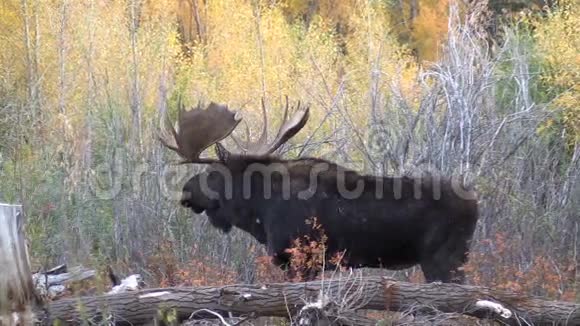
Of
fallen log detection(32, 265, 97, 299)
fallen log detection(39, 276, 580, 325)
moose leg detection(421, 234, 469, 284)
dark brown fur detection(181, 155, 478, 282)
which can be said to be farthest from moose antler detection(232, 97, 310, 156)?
fallen log detection(39, 276, 580, 325)

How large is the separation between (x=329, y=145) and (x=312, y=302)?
6034 mm

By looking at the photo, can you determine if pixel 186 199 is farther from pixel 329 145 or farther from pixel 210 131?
pixel 329 145

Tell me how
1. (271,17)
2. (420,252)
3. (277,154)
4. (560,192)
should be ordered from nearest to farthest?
(420,252)
(277,154)
(560,192)
(271,17)

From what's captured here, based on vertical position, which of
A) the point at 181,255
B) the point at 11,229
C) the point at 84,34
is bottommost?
the point at 181,255

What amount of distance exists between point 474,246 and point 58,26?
8898mm

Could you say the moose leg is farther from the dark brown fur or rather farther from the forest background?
the forest background

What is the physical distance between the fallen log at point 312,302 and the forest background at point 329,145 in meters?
1.34

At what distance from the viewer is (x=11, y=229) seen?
6598mm

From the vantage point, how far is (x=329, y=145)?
40.5ft

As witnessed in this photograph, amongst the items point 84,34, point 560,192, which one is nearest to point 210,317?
point 560,192

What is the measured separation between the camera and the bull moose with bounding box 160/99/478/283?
8.16 meters

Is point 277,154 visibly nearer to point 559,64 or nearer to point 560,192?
point 560,192

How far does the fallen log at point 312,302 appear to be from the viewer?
646 cm

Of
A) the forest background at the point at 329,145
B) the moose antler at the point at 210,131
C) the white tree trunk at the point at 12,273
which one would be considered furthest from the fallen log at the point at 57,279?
the moose antler at the point at 210,131
